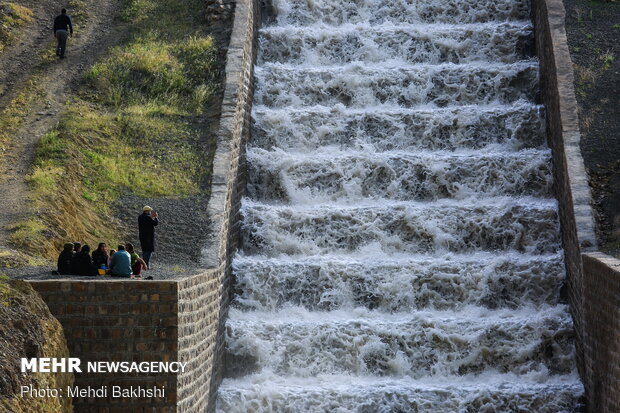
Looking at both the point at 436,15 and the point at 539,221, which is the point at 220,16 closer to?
the point at 436,15

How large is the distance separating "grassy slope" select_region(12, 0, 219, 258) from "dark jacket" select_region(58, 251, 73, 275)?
1.50 m

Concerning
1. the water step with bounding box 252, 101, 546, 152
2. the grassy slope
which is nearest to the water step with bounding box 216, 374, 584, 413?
the grassy slope

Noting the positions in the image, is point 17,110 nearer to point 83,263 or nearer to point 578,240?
point 83,263

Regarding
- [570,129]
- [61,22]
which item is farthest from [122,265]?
[61,22]

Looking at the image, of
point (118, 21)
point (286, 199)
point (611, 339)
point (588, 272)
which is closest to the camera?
point (611, 339)

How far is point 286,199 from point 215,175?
67.3 inches

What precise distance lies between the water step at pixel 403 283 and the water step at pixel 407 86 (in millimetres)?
4397

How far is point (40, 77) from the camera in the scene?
67.1 feet

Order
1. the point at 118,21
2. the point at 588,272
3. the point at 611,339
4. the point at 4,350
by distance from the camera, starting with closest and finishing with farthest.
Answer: the point at 4,350
the point at 611,339
the point at 588,272
the point at 118,21

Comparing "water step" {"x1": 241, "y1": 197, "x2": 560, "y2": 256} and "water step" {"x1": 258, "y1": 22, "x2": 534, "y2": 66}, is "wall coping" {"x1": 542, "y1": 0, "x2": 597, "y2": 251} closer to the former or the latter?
"water step" {"x1": 241, "y1": 197, "x2": 560, "y2": 256}

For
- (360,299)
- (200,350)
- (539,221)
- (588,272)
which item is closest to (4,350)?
(200,350)

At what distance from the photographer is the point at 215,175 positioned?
17.1 metres

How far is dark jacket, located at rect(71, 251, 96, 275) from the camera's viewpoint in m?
12.7

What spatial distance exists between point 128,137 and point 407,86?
5624 mm
